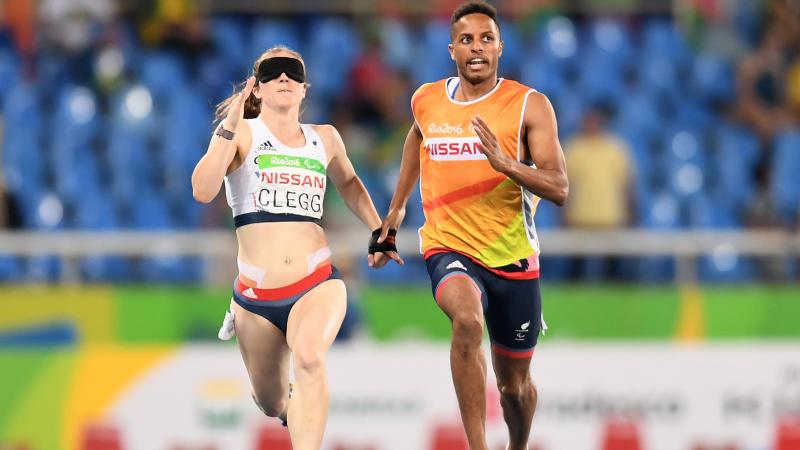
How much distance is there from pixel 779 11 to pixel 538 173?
11584mm

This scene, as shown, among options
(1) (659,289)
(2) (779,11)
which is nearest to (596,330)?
(1) (659,289)

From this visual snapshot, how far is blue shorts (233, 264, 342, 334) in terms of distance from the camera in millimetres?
9078

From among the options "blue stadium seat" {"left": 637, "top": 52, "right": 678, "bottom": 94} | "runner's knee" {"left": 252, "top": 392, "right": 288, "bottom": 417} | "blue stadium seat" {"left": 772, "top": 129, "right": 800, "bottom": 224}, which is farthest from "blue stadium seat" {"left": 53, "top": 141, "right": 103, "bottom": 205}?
"runner's knee" {"left": 252, "top": 392, "right": 288, "bottom": 417}

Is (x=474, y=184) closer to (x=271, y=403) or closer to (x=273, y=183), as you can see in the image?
(x=273, y=183)

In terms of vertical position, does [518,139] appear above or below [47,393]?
above

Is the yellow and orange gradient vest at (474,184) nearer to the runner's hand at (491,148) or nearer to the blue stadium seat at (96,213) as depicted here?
the runner's hand at (491,148)

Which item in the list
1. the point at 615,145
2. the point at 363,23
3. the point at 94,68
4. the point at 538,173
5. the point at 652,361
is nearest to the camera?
the point at 538,173

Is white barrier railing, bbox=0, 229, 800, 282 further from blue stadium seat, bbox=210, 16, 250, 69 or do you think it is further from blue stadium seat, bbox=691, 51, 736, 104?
blue stadium seat, bbox=691, 51, 736, 104

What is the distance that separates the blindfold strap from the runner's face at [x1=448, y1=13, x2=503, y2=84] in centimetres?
90

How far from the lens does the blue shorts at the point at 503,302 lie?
906cm

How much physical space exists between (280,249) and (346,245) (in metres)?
5.53

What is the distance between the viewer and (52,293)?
14641 mm

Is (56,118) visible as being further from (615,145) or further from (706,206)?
(706,206)

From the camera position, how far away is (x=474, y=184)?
9.05 metres
